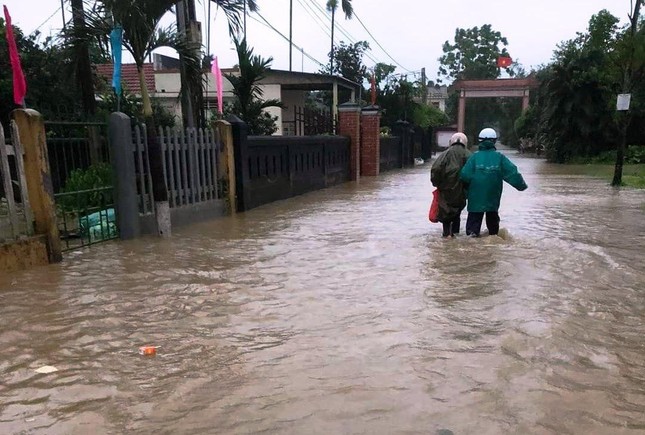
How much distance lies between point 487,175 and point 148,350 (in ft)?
16.0

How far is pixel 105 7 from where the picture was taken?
709cm

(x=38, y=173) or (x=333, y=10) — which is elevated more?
(x=333, y=10)

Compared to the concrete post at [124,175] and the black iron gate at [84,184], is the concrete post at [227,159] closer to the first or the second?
the black iron gate at [84,184]

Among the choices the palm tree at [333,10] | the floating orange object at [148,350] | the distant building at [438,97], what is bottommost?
the floating orange object at [148,350]

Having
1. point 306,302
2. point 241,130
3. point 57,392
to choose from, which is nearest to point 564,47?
point 241,130

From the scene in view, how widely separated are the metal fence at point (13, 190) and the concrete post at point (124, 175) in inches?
51.8

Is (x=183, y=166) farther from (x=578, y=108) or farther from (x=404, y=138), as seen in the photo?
(x=578, y=108)

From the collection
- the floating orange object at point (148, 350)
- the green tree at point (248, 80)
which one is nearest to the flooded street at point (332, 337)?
the floating orange object at point (148, 350)

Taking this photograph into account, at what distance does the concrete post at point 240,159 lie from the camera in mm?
10117

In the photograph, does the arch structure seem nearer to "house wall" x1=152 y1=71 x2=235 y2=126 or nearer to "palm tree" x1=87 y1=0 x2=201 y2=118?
"house wall" x1=152 y1=71 x2=235 y2=126

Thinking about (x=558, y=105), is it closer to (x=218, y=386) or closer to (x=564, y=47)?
(x=564, y=47)

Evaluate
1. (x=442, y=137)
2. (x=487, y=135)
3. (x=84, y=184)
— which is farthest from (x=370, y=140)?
(x=442, y=137)

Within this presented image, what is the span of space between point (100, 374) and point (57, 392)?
28cm

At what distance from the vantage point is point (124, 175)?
7430mm
